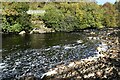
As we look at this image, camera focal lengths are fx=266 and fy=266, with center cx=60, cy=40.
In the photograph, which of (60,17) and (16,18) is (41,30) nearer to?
(16,18)

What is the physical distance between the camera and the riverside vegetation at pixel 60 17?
122 feet

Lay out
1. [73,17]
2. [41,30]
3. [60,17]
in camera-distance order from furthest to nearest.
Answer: [73,17] < [60,17] < [41,30]

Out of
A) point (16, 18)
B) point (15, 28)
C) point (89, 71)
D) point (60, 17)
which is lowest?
point (15, 28)

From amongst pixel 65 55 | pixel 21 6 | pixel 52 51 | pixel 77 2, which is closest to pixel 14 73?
pixel 65 55

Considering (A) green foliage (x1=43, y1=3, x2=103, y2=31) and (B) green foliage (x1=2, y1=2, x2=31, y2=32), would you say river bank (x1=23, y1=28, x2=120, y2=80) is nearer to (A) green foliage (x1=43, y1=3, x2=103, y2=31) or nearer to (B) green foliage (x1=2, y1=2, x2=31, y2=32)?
(B) green foliage (x1=2, y1=2, x2=31, y2=32)

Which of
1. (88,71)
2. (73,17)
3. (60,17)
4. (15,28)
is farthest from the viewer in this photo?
(73,17)

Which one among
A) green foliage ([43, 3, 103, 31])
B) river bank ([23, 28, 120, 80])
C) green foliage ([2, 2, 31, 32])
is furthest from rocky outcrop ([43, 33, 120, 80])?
green foliage ([43, 3, 103, 31])

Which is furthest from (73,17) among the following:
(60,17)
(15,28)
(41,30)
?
(15,28)

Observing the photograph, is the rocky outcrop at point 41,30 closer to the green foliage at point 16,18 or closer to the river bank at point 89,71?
the green foliage at point 16,18

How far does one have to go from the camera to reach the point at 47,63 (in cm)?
1561

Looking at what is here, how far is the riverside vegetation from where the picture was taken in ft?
122

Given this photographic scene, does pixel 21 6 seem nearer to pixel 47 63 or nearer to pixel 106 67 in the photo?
pixel 47 63

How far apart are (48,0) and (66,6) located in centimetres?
622

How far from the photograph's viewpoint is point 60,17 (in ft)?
134
